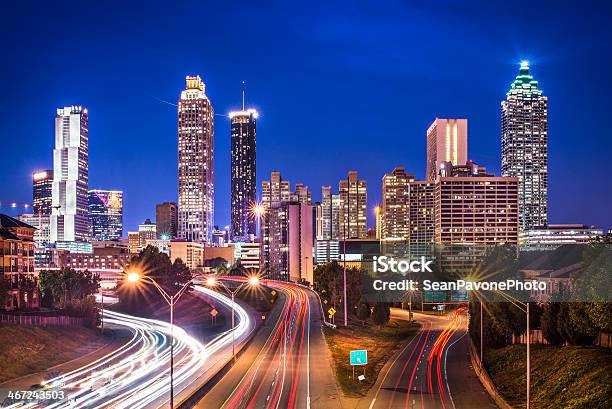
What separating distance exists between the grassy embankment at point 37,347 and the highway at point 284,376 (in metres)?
16.8

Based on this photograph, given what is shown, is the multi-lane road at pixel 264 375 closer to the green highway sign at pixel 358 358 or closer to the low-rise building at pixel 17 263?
the green highway sign at pixel 358 358

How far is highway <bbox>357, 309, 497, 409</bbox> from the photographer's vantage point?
154ft

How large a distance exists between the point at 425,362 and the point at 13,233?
203ft

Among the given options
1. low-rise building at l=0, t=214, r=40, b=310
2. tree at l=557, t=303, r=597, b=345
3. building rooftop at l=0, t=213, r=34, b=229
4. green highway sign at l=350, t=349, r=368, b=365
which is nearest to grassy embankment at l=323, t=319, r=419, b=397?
green highway sign at l=350, t=349, r=368, b=365

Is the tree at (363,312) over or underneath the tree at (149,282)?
underneath

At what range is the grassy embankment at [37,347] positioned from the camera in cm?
5675

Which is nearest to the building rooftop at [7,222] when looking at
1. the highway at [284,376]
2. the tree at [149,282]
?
the tree at [149,282]

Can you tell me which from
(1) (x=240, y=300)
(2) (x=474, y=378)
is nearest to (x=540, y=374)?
(2) (x=474, y=378)

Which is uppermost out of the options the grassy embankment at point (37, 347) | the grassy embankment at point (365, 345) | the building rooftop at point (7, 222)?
the building rooftop at point (7, 222)

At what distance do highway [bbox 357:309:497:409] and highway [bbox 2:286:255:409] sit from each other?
13.9 metres

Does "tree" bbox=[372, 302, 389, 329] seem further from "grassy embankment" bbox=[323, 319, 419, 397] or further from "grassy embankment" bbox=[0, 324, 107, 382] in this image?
"grassy embankment" bbox=[0, 324, 107, 382]

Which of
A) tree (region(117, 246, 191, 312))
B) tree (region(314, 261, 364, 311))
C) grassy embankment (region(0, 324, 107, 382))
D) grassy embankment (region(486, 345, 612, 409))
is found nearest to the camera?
grassy embankment (region(486, 345, 612, 409))

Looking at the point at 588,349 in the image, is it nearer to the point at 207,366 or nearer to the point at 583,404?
the point at 583,404

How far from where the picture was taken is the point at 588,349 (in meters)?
50.4
